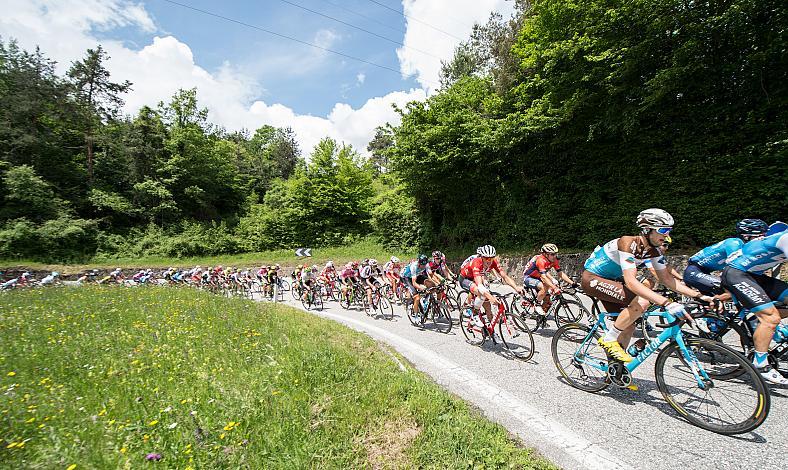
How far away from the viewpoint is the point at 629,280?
3.48 m

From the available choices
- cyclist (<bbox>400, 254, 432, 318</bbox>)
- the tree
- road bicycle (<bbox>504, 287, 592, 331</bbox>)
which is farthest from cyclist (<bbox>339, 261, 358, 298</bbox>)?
the tree

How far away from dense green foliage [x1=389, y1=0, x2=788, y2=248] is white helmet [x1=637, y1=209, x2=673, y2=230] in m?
8.24

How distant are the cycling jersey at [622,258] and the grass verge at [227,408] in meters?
2.40

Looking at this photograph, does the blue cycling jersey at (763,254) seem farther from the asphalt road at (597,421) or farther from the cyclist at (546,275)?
the cyclist at (546,275)

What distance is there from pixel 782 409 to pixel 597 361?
1.60 metres

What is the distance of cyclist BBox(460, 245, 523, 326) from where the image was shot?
18.8 ft

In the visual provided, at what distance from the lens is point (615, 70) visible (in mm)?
10258

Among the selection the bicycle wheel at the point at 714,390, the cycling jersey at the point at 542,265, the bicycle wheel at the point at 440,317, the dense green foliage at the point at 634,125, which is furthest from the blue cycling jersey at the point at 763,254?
the dense green foliage at the point at 634,125

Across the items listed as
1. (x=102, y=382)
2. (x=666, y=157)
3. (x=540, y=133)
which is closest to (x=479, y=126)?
(x=540, y=133)

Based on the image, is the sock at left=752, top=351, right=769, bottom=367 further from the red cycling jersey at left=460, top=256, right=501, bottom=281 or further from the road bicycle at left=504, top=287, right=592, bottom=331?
the red cycling jersey at left=460, top=256, right=501, bottom=281

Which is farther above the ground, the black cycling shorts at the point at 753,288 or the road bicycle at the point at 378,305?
the black cycling shorts at the point at 753,288

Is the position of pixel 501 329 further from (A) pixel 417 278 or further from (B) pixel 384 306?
(B) pixel 384 306

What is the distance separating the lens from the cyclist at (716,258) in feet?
14.5

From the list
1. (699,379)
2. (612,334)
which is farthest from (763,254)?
(612,334)
